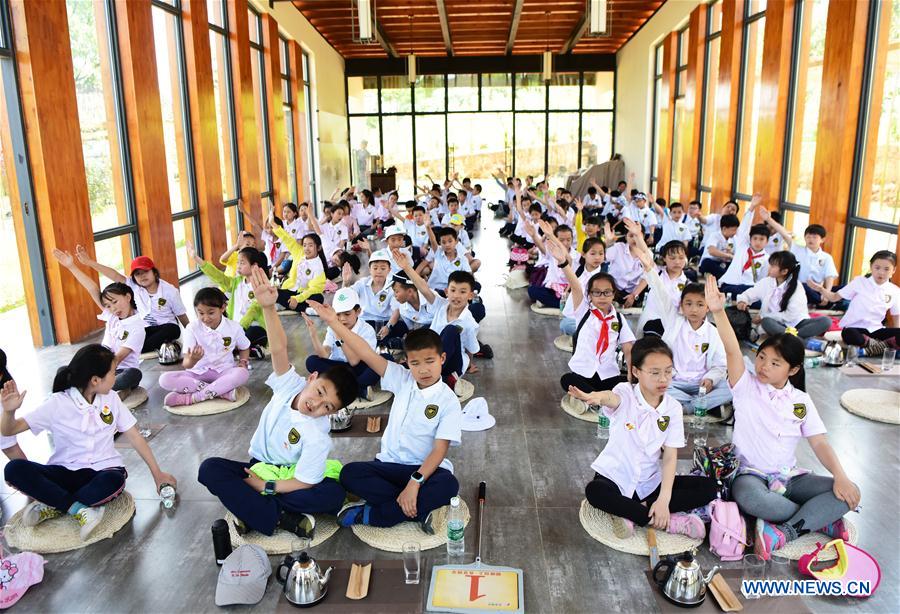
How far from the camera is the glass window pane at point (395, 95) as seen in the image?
19.0 m

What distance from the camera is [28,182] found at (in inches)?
218

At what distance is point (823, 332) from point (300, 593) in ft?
16.3

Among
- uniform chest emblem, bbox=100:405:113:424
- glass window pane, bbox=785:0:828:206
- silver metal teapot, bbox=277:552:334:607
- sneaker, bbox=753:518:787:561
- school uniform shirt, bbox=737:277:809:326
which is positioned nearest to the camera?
silver metal teapot, bbox=277:552:334:607

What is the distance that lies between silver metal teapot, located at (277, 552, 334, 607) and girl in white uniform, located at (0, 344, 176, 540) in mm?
1065

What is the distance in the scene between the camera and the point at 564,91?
18953mm

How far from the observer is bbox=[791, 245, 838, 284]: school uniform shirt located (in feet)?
20.7

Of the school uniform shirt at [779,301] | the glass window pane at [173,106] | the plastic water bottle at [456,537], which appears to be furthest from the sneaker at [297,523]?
the glass window pane at [173,106]

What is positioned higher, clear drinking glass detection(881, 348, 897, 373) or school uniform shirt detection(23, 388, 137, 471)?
school uniform shirt detection(23, 388, 137, 471)

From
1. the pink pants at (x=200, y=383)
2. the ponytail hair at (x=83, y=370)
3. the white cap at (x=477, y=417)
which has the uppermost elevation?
the ponytail hair at (x=83, y=370)

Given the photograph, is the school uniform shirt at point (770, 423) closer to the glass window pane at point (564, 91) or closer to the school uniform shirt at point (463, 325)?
the school uniform shirt at point (463, 325)

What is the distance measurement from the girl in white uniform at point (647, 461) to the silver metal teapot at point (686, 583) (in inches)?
11.9

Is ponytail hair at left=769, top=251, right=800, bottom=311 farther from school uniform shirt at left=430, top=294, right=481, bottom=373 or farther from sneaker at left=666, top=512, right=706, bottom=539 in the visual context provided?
sneaker at left=666, top=512, right=706, bottom=539

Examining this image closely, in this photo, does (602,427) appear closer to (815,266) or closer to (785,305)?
(785,305)

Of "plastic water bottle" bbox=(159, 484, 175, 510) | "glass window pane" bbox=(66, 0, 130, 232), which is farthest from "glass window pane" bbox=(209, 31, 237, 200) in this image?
"plastic water bottle" bbox=(159, 484, 175, 510)
